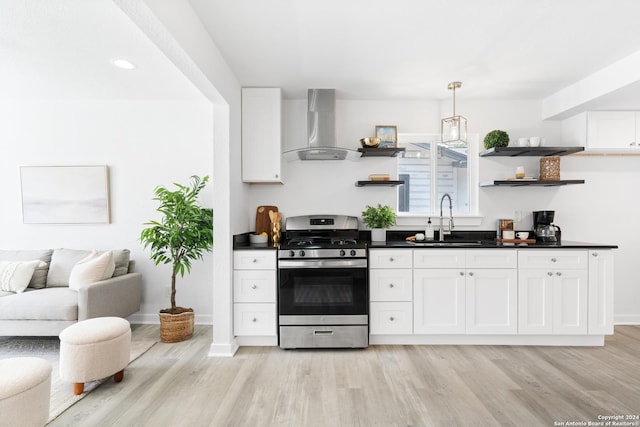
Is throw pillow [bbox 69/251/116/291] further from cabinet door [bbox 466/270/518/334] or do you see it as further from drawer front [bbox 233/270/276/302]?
cabinet door [bbox 466/270/518/334]

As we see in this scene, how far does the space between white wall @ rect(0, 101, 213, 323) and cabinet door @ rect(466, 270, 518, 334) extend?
278 centimetres

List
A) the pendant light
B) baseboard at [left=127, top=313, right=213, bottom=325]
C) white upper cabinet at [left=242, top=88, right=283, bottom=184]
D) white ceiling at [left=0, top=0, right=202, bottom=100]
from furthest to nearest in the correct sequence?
1. baseboard at [left=127, top=313, right=213, bottom=325]
2. white upper cabinet at [left=242, top=88, right=283, bottom=184]
3. the pendant light
4. white ceiling at [left=0, top=0, right=202, bottom=100]

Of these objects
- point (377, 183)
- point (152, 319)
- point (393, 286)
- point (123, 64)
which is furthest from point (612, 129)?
point (152, 319)

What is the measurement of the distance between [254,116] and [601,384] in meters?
3.64

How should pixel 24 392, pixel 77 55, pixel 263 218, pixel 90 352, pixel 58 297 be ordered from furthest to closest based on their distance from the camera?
1. pixel 263 218
2. pixel 58 297
3. pixel 77 55
4. pixel 90 352
5. pixel 24 392

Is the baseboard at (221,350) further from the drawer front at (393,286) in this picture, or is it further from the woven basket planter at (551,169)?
the woven basket planter at (551,169)

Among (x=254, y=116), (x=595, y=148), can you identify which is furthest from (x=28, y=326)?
(x=595, y=148)

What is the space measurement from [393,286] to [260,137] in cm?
197

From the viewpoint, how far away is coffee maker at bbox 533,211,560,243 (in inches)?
140

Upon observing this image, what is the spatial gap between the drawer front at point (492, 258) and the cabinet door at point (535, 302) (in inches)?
6.1

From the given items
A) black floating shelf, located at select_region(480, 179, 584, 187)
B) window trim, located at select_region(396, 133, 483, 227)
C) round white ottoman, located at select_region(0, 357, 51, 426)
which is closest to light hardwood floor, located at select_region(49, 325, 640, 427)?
round white ottoman, located at select_region(0, 357, 51, 426)

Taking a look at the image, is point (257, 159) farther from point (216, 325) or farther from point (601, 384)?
Result: point (601, 384)

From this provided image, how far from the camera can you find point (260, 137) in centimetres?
346

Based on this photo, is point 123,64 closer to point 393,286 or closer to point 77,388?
point 77,388
